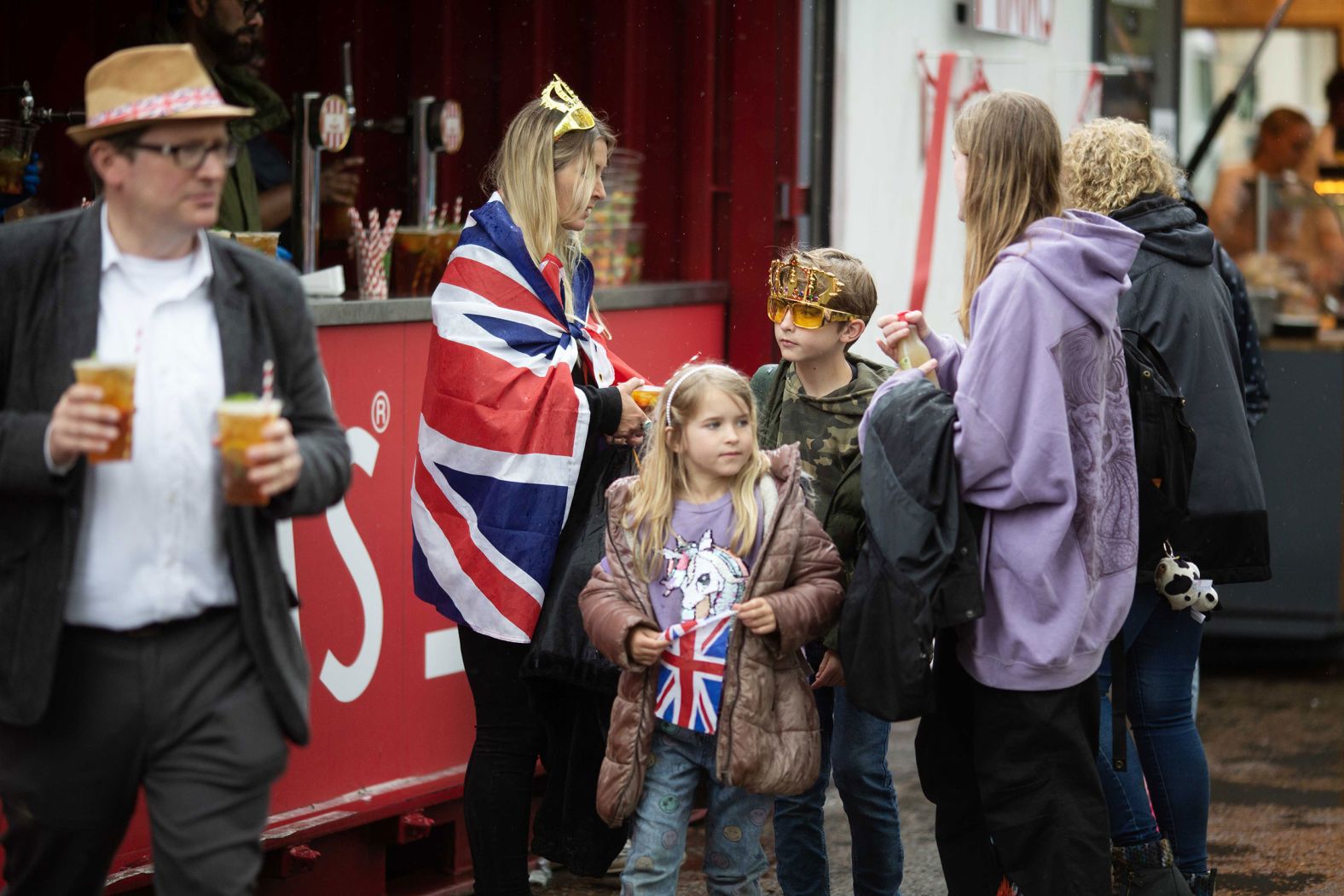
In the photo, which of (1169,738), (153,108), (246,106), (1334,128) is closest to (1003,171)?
(1169,738)

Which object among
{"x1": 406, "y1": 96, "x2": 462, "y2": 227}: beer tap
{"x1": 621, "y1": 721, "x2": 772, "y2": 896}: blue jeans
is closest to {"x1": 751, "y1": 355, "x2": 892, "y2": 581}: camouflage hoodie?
{"x1": 621, "y1": 721, "x2": 772, "y2": 896}: blue jeans

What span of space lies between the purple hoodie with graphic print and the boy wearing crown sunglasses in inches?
15.6

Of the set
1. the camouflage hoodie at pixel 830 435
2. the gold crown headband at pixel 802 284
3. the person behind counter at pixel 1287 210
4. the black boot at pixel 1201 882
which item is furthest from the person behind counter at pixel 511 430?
the person behind counter at pixel 1287 210

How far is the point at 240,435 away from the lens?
2.80 metres

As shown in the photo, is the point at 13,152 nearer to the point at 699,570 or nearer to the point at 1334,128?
the point at 699,570

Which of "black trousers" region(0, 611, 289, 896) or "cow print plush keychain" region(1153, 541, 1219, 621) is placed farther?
"cow print plush keychain" region(1153, 541, 1219, 621)

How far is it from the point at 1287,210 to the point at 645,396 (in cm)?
628

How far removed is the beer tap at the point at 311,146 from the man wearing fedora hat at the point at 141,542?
2123 mm

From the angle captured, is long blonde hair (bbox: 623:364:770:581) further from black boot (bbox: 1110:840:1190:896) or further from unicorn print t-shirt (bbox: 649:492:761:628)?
black boot (bbox: 1110:840:1190:896)

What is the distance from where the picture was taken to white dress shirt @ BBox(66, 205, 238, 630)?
9.68 feet

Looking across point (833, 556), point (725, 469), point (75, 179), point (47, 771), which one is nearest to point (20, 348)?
point (47, 771)

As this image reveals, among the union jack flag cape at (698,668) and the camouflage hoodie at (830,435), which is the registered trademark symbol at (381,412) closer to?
the camouflage hoodie at (830,435)

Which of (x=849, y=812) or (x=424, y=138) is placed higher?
(x=424, y=138)

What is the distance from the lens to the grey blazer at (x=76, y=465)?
2916 mm
